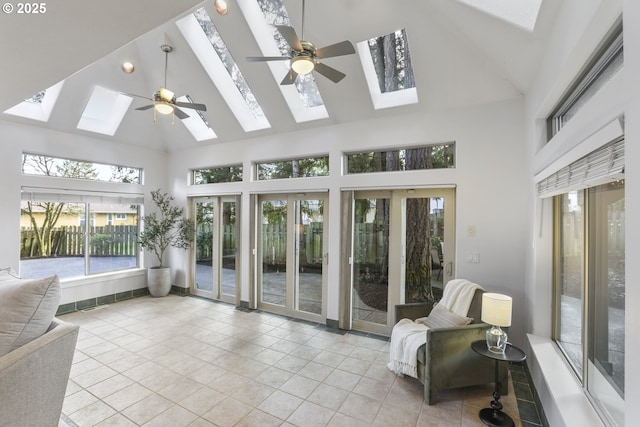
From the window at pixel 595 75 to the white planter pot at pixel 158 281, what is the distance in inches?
257

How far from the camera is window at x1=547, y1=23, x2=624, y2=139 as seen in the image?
4.85 feet

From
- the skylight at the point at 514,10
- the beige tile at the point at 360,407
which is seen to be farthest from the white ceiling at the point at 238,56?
the beige tile at the point at 360,407

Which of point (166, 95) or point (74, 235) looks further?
point (74, 235)

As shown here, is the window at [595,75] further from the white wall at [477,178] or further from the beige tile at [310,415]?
the beige tile at [310,415]

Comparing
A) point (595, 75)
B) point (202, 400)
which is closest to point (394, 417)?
point (202, 400)

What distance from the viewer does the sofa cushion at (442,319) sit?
9.18 feet

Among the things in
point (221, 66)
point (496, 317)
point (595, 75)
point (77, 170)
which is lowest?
point (496, 317)

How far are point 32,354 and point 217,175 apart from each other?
436cm

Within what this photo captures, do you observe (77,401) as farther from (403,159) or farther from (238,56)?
(403,159)

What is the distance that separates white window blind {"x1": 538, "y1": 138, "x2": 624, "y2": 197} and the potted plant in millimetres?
5879

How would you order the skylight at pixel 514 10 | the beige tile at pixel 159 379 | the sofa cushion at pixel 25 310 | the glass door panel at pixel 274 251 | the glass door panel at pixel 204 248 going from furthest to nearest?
the glass door panel at pixel 204 248
the glass door panel at pixel 274 251
the beige tile at pixel 159 379
the skylight at pixel 514 10
the sofa cushion at pixel 25 310

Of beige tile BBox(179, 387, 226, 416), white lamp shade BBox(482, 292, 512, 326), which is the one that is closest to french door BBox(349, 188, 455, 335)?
white lamp shade BBox(482, 292, 512, 326)

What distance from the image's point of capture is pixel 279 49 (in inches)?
151

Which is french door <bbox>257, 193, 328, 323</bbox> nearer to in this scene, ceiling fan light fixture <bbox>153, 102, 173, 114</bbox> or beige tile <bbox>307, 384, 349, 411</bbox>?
beige tile <bbox>307, 384, 349, 411</bbox>
